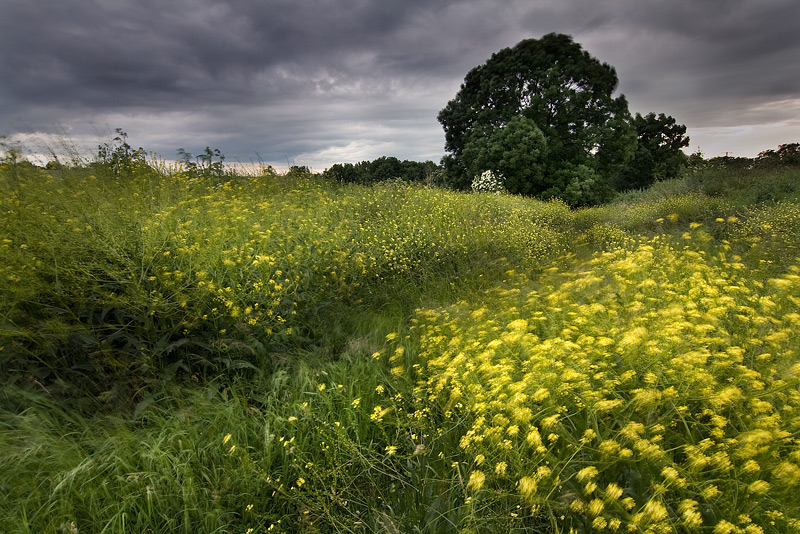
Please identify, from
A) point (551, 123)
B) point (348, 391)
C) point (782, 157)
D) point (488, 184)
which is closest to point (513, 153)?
point (488, 184)

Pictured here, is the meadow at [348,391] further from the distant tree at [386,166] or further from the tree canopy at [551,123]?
the distant tree at [386,166]

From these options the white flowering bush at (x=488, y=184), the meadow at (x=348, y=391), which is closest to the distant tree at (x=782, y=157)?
the white flowering bush at (x=488, y=184)

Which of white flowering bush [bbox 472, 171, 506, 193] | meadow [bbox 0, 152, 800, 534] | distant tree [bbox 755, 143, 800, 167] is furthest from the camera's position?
white flowering bush [bbox 472, 171, 506, 193]

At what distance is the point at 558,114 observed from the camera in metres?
19.2

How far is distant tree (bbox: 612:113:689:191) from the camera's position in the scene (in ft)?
90.7

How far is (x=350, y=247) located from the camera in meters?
5.94

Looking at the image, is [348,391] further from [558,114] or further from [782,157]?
[782,157]

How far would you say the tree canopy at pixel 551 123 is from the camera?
18297 mm

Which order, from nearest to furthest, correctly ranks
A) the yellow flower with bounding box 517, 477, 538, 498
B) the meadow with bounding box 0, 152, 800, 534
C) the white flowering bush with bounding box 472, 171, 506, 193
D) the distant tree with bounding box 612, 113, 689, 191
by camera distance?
the yellow flower with bounding box 517, 477, 538, 498 → the meadow with bounding box 0, 152, 800, 534 → the white flowering bush with bounding box 472, 171, 506, 193 → the distant tree with bounding box 612, 113, 689, 191

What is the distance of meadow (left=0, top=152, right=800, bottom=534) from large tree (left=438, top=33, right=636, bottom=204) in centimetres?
1444

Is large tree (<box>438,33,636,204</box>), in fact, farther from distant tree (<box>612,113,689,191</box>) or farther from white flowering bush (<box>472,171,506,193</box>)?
distant tree (<box>612,113,689,191</box>)

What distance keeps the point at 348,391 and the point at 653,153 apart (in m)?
33.0

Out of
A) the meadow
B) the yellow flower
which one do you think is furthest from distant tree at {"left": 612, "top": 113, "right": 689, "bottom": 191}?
the yellow flower

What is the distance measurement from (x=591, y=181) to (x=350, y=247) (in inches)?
627
